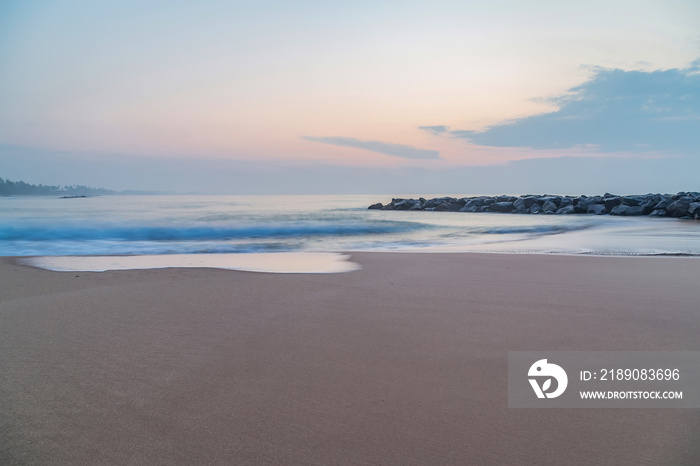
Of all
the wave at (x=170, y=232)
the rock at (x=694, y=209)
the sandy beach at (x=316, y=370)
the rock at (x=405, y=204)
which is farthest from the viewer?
the rock at (x=405, y=204)

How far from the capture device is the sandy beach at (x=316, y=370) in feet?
6.38

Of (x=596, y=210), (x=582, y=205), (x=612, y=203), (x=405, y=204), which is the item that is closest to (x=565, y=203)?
(x=582, y=205)

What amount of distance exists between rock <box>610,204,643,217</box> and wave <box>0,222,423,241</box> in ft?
51.8

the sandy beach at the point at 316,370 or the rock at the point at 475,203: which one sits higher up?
the rock at the point at 475,203

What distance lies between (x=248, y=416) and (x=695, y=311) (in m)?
3.89

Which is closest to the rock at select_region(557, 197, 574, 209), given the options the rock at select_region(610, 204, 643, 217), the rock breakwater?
the rock breakwater

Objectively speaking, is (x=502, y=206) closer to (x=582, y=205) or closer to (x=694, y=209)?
(x=582, y=205)

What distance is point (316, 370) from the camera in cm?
271

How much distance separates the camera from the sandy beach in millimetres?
1944

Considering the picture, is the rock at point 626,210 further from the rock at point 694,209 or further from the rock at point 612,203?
the rock at point 694,209

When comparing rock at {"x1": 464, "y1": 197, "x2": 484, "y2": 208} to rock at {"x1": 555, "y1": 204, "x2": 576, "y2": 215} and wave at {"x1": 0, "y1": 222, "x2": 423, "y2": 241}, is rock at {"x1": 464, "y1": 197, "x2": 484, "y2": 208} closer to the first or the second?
rock at {"x1": 555, "y1": 204, "x2": 576, "y2": 215}

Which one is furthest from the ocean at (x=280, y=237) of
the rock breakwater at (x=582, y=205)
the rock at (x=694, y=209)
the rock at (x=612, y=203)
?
the rock at (x=612, y=203)

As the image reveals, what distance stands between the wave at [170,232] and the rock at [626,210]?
15794mm

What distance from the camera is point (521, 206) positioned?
34250mm
